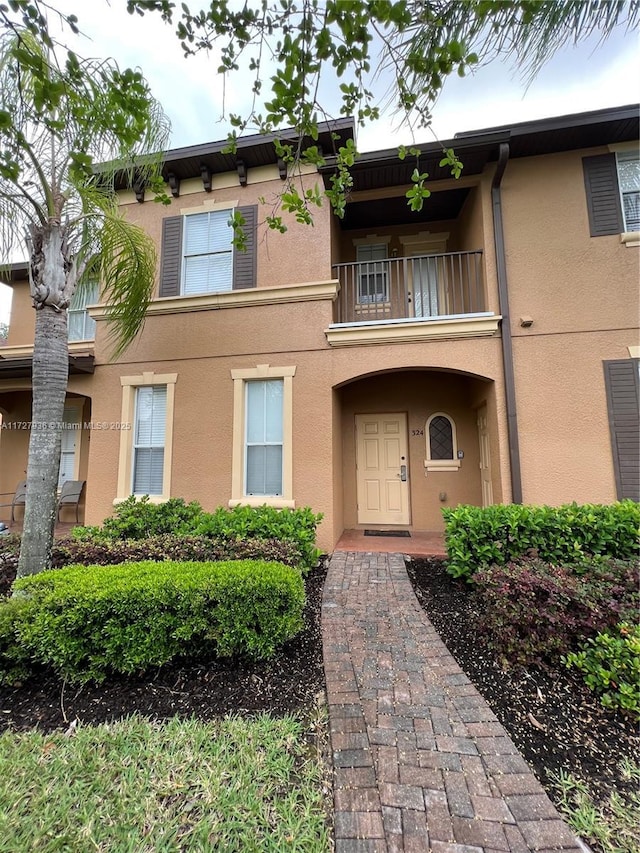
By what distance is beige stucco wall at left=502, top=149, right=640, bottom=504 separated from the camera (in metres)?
5.64

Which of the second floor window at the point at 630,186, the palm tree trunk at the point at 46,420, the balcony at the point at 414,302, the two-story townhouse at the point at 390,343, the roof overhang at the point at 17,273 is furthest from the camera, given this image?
the roof overhang at the point at 17,273

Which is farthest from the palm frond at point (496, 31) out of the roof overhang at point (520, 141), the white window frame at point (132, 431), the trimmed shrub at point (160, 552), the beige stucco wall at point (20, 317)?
the beige stucco wall at point (20, 317)

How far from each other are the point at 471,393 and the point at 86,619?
22.8 feet

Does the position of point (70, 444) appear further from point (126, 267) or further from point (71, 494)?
point (126, 267)

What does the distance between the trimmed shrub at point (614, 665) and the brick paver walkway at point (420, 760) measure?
86 cm

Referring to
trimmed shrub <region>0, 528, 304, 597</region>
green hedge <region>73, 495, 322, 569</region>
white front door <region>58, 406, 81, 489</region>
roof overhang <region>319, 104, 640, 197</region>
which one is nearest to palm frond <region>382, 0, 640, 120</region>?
roof overhang <region>319, 104, 640, 197</region>

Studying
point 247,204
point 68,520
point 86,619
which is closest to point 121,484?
point 68,520

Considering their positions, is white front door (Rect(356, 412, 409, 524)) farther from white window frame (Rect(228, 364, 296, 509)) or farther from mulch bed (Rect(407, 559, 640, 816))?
mulch bed (Rect(407, 559, 640, 816))

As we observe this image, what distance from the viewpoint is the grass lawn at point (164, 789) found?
5.45ft

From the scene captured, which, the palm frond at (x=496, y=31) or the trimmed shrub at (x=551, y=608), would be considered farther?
the trimmed shrub at (x=551, y=608)

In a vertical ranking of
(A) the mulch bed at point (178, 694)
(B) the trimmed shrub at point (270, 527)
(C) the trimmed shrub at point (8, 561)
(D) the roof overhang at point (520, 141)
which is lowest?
(A) the mulch bed at point (178, 694)

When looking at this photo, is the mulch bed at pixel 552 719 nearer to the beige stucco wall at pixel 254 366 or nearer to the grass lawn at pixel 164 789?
the grass lawn at pixel 164 789

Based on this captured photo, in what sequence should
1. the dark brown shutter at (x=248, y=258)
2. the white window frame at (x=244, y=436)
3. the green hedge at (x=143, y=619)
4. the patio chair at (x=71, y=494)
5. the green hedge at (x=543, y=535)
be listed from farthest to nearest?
the patio chair at (x=71, y=494)
the dark brown shutter at (x=248, y=258)
the white window frame at (x=244, y=436)
the green hedge at (x=543, y=535)
the green hedge at (x=143, y=619)

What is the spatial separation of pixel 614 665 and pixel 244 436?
5.57 metres
